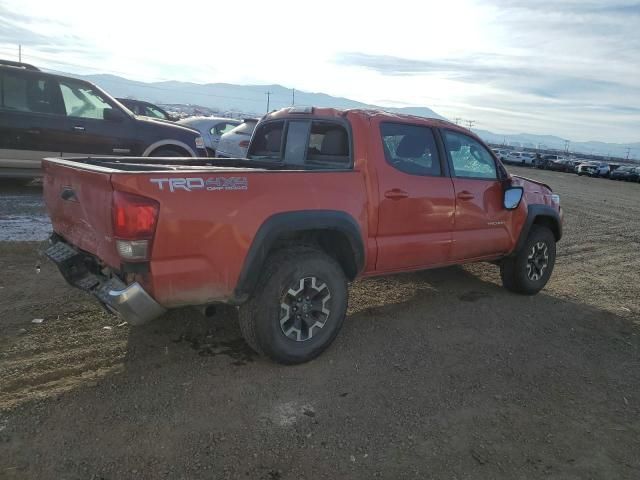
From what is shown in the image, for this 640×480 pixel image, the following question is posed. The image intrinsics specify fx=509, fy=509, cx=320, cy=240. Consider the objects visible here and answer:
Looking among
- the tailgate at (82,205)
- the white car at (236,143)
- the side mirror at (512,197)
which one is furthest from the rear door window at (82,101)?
the side mirror at (512,197)

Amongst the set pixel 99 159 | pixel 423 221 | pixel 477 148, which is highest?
pixel 477 148

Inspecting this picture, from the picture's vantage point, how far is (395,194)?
4.12 m

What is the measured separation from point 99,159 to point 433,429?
328 cm

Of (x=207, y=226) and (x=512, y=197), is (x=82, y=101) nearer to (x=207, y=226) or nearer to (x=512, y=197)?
(x=207, y=226)

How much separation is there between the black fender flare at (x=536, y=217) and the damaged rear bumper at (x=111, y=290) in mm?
3919

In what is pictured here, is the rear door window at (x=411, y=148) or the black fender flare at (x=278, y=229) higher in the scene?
the rear door window at (x=411, y=148)

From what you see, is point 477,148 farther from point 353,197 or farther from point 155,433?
point 155,433

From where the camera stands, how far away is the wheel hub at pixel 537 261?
564 centimetres

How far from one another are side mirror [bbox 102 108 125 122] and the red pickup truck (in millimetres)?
3899

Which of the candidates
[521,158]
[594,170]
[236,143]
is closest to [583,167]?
[594,170]

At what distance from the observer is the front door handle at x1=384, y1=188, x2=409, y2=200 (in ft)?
13.4

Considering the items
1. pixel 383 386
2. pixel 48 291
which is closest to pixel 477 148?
pixel 383 386

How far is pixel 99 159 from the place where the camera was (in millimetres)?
4195

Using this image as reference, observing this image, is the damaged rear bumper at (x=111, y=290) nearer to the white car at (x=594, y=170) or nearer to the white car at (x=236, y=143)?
the white car at (x=236, y=143)
